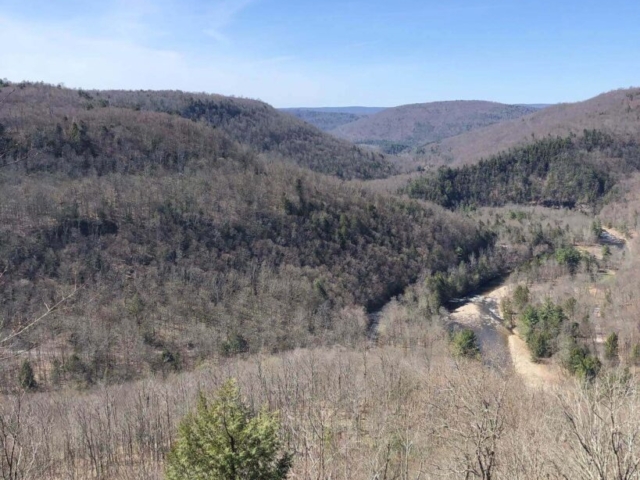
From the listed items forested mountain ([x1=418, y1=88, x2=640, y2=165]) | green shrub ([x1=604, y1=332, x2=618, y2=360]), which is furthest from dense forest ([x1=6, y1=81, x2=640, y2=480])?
forested mountain ([x1=418, y1=88, x2=640, y2=165])

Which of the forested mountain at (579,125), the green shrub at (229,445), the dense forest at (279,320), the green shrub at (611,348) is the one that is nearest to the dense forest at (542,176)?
the forested mountain at (579,125)

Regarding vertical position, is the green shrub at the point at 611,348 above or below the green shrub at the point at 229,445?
below

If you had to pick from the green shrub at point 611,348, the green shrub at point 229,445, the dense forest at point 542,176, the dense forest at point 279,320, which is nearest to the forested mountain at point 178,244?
the dense forest at point 279,320

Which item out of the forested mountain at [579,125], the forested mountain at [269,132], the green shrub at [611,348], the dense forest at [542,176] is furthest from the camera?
the forested mountain at [269,132]

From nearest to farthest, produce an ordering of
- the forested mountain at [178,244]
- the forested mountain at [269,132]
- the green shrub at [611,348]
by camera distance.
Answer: the green shrub at [611,348] < the forested mountain at [178,244] < the forested mountain at [269,132]

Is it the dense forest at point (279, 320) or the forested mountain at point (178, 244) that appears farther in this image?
the forested mountain at point (178, 244)

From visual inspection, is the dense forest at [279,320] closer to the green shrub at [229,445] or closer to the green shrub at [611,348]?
the green shrub at [229,445]

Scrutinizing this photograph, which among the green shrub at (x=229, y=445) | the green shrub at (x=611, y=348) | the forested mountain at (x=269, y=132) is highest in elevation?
the forested mountain at (x=269, y=132)
